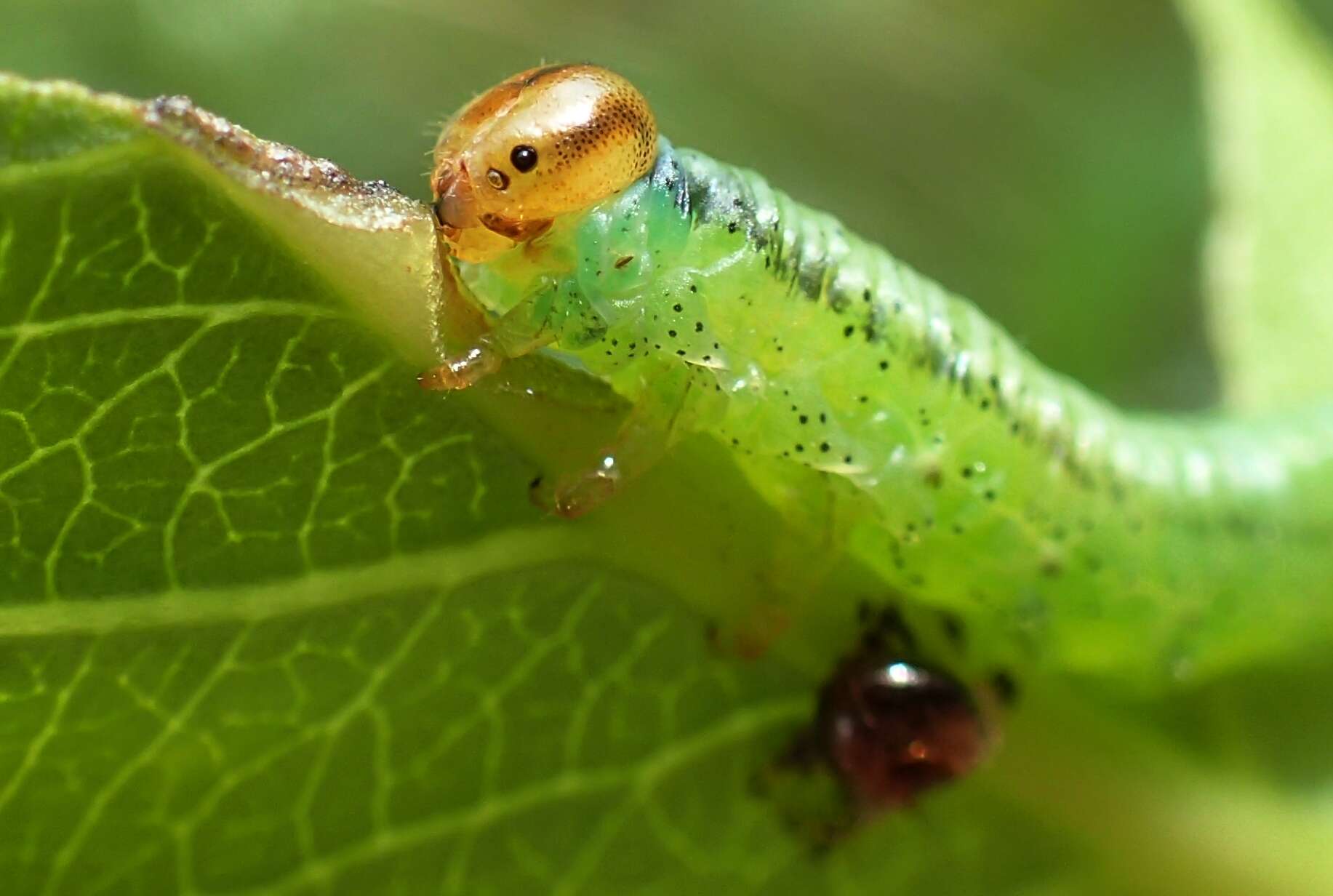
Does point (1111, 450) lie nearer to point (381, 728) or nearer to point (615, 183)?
point (615, 183)

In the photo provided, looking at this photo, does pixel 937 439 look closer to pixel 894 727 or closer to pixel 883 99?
pixel 894 727

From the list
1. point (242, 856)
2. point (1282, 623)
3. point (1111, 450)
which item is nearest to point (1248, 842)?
point (1282, 623)

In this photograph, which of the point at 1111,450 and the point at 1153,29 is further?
the point at 1153,29

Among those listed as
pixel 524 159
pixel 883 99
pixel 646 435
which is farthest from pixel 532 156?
pixel 883 99

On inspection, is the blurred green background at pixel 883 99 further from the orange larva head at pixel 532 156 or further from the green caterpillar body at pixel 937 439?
the orange larva head at pixel 532 156

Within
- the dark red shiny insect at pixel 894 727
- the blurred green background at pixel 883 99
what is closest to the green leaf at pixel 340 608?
the dark red shiny insect at pixel 894 727

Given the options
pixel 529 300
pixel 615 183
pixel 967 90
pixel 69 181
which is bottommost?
pixel 69 181

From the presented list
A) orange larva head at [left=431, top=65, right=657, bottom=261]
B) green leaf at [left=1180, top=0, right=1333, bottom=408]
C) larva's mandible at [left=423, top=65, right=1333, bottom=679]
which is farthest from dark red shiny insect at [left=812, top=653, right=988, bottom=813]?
green leaf at [left=1180, top=0, right=1333, bottom=408]
